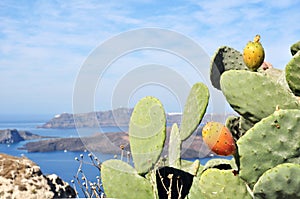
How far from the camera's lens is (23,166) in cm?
277

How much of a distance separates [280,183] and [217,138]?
0.93 feet

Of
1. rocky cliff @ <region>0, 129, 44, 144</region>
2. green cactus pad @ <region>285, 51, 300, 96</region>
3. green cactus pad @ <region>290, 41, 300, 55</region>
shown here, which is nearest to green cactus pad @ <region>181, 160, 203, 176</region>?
green cactus pad @ <region>285, 51, 300, 96</region>

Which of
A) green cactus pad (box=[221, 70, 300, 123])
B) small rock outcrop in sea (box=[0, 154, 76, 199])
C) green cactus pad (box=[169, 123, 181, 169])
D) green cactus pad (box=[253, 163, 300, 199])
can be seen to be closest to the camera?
green cactus pad (box=[253, 163, 300, 199])

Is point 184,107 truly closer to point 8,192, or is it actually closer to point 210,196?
point 210,196

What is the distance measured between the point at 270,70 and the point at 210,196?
2.94ft

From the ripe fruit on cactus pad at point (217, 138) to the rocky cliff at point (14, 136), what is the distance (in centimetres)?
1553

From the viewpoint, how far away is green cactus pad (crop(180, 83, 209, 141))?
6.84ft

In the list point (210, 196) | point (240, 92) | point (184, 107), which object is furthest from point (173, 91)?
point (210, 196)

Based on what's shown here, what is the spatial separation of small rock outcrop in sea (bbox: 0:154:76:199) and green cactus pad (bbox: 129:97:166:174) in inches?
27.1

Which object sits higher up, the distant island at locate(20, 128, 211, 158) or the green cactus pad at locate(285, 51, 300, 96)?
the green cactus pad at locate(285, 51, 300, 96)

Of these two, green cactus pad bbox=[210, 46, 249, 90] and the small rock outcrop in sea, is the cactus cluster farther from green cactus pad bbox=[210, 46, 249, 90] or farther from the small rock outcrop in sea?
the small rock outcrop in sea

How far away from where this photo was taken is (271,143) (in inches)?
67.4

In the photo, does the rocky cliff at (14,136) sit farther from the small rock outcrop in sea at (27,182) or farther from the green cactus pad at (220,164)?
the green cactus pad at (220,164)

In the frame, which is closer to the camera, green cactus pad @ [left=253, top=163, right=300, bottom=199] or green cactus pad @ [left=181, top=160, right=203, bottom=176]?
green cactus pad @ [left=253, top=163, right=300, bottom=199]
